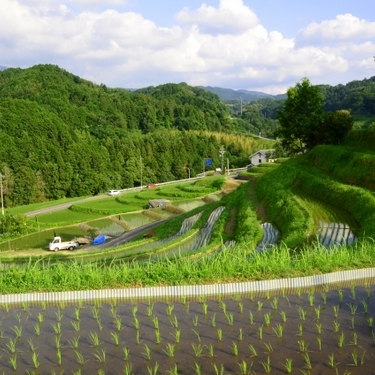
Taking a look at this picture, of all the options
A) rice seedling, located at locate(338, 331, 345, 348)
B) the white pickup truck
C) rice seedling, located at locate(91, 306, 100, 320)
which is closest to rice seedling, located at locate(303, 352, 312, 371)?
rice seedling, located at locate(338, 331, 345, 348)

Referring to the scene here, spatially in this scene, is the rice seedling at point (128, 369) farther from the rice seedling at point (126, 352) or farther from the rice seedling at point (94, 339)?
the rice seedling at point (94, 339)

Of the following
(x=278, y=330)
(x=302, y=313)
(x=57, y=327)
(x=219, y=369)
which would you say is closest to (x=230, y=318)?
(x=278, y=330)

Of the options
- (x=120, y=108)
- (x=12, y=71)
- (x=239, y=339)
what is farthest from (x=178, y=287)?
(x=12, y=71)

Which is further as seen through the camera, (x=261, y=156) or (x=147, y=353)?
(x=261, y=156)

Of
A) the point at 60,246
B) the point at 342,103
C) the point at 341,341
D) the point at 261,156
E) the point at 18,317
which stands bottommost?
the point at 60,246

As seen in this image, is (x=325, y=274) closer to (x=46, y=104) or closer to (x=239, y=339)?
(x=239, y=339)

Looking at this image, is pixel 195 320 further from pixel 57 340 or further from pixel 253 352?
pixel 57 340
